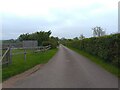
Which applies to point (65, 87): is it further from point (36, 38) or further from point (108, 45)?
point (36, 38)

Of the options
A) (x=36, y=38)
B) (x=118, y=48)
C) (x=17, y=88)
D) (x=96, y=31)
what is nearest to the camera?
(x=17, y=88)

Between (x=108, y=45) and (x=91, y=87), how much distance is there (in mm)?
A: 9967

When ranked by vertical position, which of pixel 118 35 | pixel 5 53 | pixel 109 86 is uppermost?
pixel 118 35

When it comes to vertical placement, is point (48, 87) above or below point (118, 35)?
below

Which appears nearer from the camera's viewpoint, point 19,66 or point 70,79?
point 70,79

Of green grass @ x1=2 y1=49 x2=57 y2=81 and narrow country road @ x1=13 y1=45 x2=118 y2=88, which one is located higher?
green grass @ x1=2 y1=49 x2=57 y2=81

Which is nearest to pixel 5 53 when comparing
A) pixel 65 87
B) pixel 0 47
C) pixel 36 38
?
pixel 0 47

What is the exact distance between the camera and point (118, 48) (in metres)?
15.1

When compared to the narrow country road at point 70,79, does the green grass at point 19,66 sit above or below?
above

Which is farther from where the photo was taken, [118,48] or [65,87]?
[118,48]

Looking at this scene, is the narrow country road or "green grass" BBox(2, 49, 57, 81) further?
"green grass" BBox(2, 49, 57, 81)

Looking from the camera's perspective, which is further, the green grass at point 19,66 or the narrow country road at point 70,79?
the green grass at point 19,66

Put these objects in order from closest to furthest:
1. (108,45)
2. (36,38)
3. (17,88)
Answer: (17,88) → (108,45) → (36,38)

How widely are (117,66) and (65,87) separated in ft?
24.4
